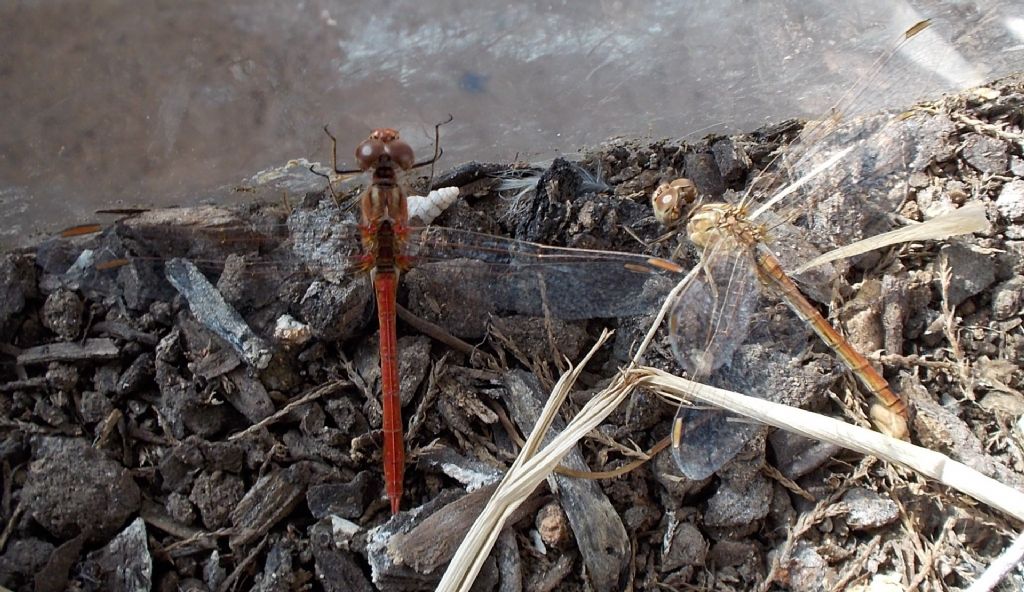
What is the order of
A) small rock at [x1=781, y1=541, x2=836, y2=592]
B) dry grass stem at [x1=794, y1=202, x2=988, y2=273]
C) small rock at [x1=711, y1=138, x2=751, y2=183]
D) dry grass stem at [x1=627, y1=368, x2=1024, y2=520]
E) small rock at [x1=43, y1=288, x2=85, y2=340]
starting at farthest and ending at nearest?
small rock at [x1=711, y1=138, x2=751, y2=183] < small rock at [x1=43, y1=288, x2=85, y2=340] < dry grass stem at [x1=794, y1=202, x2=988, y2=273] < small rock at [x1=781, y1=541, x2=836, y2=592] < dry grass stem at [x1=627, y1=368, x2=1024, y2=520]

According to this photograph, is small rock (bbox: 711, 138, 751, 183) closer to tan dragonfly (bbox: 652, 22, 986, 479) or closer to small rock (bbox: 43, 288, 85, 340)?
tan dragonfly (bbox: 652, 22, 986, 479)

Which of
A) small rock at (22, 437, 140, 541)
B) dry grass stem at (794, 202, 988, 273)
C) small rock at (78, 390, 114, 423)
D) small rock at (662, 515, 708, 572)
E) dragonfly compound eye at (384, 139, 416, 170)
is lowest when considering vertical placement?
small rock at (662, 515, 708, 572)

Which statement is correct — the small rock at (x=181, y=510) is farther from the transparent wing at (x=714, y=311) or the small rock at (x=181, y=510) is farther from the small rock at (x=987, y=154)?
the small rock at (x=987, y=154)

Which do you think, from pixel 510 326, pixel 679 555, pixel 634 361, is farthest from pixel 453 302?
pixel 679 555

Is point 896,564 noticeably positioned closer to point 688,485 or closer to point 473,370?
point 688,485

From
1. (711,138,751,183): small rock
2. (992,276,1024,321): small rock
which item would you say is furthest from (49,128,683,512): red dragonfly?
(992,276,1024,321): small rock

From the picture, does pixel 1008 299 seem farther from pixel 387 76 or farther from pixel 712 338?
pixel 387 76

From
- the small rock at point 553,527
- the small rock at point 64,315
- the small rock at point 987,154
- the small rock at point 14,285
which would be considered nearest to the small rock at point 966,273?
the small rock at point 987,154
